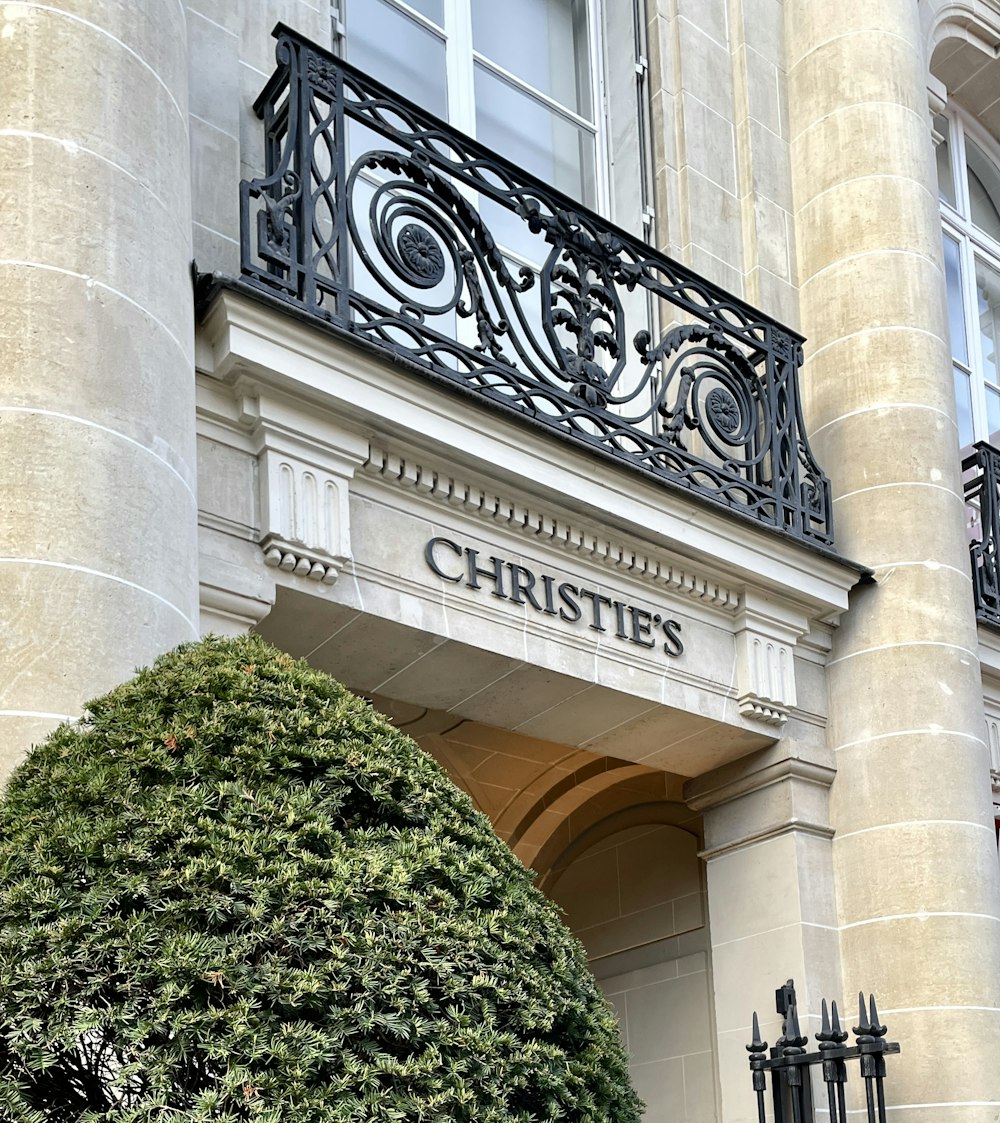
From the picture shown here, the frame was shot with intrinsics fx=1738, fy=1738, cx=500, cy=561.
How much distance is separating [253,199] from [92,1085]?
4.09 metres

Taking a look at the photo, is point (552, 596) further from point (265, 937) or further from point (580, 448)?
point (265, 937)

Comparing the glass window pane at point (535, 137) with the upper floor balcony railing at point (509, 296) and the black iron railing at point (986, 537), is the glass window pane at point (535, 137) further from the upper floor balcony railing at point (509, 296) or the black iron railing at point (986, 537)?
the black iron railing at point (986, 537)

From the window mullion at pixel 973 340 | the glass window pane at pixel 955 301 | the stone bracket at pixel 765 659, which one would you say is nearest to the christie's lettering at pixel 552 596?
the stone bracket at pixel 765 659

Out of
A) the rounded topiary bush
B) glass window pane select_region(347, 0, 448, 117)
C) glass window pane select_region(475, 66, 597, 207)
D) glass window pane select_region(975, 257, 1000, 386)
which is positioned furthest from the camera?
glass window pane select_region(975, 257, 1000, 386)

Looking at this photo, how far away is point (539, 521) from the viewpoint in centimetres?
638

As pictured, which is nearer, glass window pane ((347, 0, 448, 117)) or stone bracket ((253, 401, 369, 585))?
stone bracket ((253, 401, 369, 585))

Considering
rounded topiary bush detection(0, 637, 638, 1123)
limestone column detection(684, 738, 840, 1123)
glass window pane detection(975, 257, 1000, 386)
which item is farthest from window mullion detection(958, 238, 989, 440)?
rounded topiary bush detection(0, 637, 638, 1123)

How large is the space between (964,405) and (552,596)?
16.9 feet

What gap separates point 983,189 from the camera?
11.9 m

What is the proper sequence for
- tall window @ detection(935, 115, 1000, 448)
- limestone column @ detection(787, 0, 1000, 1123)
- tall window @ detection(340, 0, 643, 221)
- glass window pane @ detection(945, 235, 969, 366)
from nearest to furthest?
limestone column @ detection(787, 0, 1000, 1123) < tall window @ detection(340, 0, 643, 221) < tall window @ detection(935, 115, 1000, 448) < glass window pane @ detection(945, 235, 969, 366)

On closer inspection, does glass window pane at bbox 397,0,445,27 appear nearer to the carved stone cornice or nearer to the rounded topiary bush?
the carved stone cornice

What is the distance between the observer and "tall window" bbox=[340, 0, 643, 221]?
7.65 m

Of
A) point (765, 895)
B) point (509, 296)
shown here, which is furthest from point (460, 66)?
point (765, 895)

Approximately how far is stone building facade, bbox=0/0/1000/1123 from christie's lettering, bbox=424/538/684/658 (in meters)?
0.02
